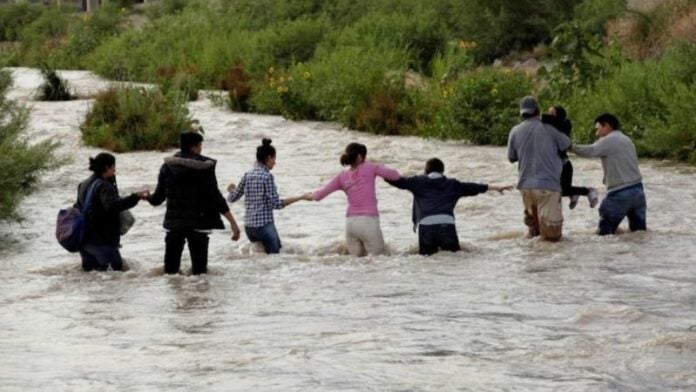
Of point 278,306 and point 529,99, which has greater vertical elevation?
point 529,99

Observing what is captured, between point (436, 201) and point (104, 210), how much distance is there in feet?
10.5

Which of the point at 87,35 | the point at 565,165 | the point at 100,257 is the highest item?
the point at 87,35

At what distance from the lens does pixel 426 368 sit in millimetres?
10266

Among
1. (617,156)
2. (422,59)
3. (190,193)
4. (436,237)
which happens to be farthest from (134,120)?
(190,193)

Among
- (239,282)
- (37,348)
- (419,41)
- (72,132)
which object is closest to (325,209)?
(239,282)

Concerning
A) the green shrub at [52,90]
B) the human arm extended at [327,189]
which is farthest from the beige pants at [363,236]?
the green shrub at [52,90]

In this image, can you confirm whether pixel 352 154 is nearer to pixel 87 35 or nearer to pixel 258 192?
pixel 258 192

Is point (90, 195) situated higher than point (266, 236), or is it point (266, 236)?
point (90, 195)

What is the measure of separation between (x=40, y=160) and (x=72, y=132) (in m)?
10.0

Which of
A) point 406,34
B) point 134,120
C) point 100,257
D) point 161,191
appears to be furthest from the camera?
point 406,34

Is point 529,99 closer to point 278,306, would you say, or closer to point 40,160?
point 278,306

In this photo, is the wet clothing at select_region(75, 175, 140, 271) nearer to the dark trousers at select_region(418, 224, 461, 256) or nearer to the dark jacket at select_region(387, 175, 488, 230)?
the dark jacket at select_region(387, 175, 488, 230)

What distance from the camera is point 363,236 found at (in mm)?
15273

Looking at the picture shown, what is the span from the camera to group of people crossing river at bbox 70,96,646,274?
14000mm
